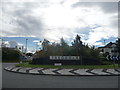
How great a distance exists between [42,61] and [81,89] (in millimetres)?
18796

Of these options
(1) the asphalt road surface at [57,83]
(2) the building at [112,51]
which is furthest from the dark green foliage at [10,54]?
(1) the asphalt road surface at [57,83]

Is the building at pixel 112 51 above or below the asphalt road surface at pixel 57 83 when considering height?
above

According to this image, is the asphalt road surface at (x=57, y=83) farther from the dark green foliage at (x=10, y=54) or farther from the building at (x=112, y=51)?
the dark green foliage at (x=10, y=54)

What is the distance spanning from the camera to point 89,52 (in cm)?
3228

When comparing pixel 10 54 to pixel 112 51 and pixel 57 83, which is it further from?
pixel 57 83

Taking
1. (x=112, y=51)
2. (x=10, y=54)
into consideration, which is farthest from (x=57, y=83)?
(x=10, y=54)

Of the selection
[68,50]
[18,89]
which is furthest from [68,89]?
[68,50]

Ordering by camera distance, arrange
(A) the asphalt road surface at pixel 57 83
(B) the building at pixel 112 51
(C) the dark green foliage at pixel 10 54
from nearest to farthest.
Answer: (A) the asphalt road surface at pixel 57 83
(B) the building at pixel 112 51
(C) the dark green foliage at pixel 10 54

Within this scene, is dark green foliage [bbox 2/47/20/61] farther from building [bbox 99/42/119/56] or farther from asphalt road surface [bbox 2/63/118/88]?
asphalt road surface [bbox 2/63/118/88]

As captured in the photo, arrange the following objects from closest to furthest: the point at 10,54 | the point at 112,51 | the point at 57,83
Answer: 1. the point at 57,83
2. the point at 112,51
3. the point at 10,54

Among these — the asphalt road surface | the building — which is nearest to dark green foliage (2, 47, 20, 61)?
the building

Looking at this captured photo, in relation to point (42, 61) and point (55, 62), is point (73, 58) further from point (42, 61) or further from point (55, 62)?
point (42, 61)

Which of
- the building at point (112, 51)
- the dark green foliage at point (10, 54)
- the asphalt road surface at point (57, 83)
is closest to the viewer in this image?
the asphalt road surface at point (57, 83)

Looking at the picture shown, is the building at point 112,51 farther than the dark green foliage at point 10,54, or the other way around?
the dark green foliage at point 10,54
